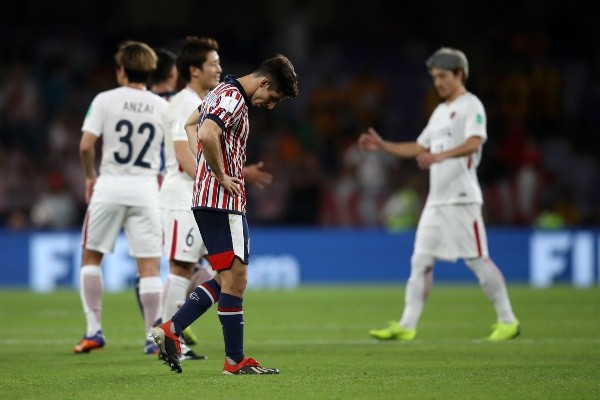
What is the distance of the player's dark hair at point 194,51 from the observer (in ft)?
29.5

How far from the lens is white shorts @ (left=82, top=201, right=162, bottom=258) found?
367 inches

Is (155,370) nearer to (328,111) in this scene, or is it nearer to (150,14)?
(328,111)

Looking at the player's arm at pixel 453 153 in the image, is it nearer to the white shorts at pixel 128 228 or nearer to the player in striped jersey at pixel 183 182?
the player in striped jersey at pixel 183 182

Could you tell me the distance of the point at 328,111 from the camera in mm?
22297

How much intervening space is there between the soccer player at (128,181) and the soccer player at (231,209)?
6.08 ft

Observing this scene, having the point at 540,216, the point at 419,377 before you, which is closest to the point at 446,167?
the point at 419,377

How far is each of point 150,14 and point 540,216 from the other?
9.27m

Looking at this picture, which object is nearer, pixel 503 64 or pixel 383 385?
pixel 383 385

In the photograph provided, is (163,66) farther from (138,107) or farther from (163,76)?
(138,107)

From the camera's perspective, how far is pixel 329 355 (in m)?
8.92

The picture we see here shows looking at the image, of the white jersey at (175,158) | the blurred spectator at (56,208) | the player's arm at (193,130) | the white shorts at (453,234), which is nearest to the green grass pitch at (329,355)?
the white shorts at (453,234)

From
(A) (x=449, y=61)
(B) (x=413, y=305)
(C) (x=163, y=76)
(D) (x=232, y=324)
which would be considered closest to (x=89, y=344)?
(D) (x=232, y=324)

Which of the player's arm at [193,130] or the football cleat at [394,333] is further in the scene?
the football cleat at [394,333]

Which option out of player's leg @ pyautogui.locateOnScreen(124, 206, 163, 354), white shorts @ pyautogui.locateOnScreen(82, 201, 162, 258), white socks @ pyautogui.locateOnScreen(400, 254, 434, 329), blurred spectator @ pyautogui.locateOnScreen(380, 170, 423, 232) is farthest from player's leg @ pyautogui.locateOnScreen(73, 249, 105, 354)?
blurred spectator @ pyautogui.locateOnScreen(380, 170, 423, 232)
